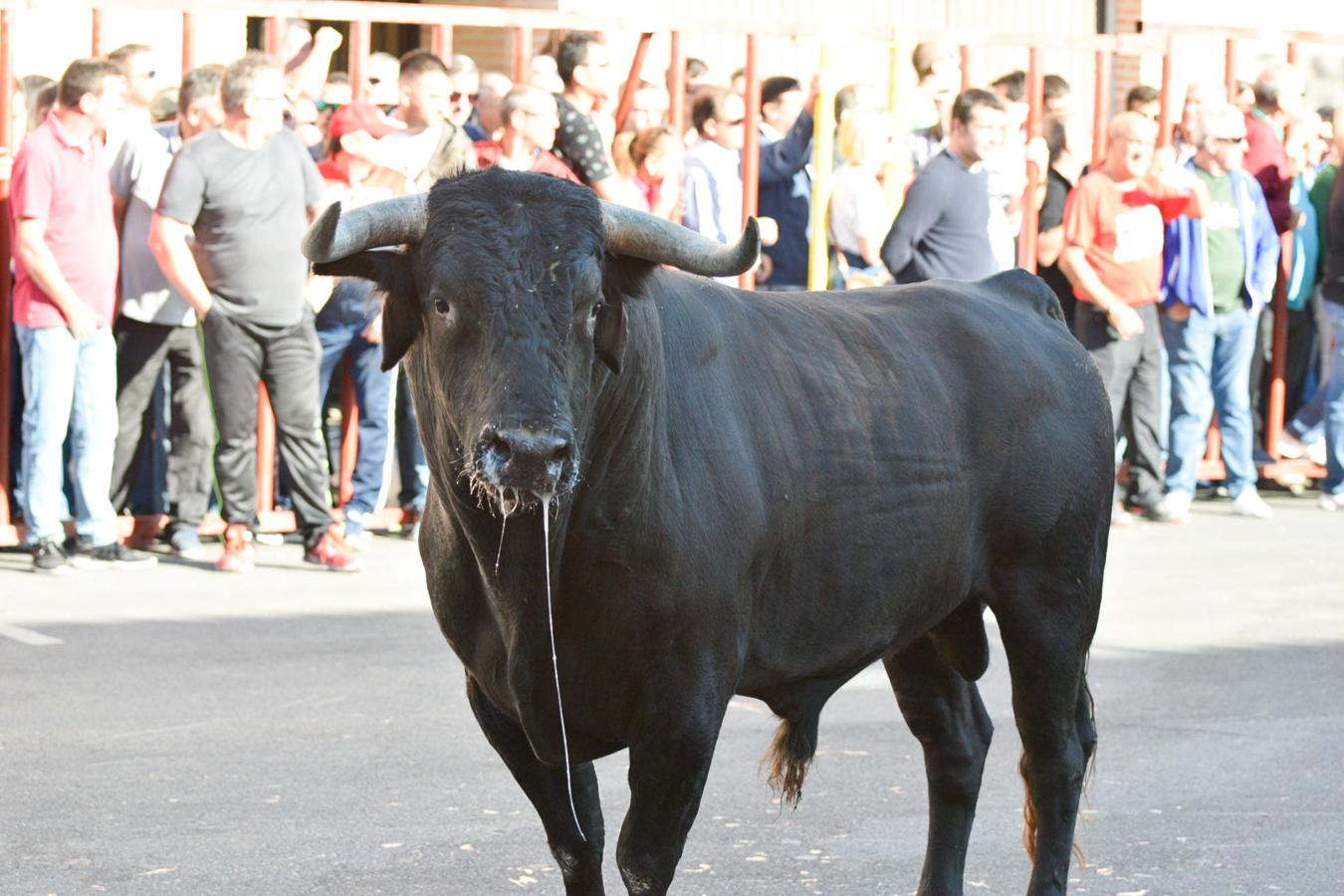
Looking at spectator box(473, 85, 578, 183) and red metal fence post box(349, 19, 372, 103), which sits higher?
red metal fence post box(349, 19, 372, 103)

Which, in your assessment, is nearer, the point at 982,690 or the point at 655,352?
the point at 655,352

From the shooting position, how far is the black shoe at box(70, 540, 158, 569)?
405 inches

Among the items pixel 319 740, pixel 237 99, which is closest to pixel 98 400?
pixel 237 99

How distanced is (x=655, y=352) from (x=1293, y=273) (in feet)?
33.6

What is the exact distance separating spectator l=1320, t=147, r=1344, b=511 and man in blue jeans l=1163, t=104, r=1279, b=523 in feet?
1.37

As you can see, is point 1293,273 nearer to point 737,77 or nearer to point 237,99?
point 737,77

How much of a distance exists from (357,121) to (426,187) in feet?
3.77

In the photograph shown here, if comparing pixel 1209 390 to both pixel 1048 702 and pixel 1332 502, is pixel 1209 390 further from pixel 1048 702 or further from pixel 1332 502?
pixel 1048 702

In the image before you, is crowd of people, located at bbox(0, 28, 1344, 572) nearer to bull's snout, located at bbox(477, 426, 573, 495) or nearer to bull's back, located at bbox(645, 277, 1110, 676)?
bull's back, located at bbox(645, 277, 1110, 676)

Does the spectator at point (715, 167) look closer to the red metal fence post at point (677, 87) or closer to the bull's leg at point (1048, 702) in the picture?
the red metal fence post at point (677, 87)

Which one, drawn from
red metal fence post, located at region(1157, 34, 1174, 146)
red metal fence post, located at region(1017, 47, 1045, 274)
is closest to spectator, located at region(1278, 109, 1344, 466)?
red metal fence post, located at region(1157, 34, 1174, 146)

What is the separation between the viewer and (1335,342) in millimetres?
13344

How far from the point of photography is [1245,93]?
14.8m

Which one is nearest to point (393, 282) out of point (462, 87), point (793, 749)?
point (793, 749)
